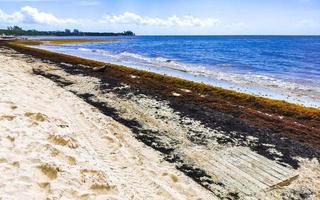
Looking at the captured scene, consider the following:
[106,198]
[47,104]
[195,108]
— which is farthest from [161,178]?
[195,108]

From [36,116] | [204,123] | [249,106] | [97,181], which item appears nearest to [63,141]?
[36,116]

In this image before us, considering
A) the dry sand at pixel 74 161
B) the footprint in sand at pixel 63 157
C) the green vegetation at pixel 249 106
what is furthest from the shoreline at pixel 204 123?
the footprint in sand at pixel 63 157

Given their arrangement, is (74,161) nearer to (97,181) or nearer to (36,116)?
(97,181)

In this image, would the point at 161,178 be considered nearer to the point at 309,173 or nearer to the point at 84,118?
the point at 309,173

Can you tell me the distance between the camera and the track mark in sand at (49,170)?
589cm

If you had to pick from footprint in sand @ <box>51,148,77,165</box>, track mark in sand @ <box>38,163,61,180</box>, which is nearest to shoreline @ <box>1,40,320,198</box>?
footprint in sand @ <box>51,148,77,165</box>

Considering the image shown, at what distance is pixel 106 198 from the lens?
5.70 metres

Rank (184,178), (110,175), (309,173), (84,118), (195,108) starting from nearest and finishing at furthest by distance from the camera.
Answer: (110,175) → (184,178) → (309,173) → (84,118) → (195,108)

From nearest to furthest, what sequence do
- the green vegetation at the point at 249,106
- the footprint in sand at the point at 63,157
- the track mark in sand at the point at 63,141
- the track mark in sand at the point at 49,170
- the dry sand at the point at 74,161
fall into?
the dry sand at the point at 74,161, the track mark in sand at the point at 49,170, the footprint in sand at the point at 63,157, the track mark in sand at the point at 63,141, the green vegetation at the point at 249,106

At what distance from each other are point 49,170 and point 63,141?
5.97 feet

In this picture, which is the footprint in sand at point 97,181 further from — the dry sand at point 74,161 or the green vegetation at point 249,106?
the green vegetation at point 249,106

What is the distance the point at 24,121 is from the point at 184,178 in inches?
181

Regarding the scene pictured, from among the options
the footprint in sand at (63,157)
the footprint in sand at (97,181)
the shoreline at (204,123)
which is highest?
the footprint in sand at (63,157)

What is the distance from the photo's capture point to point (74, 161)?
6.88 meters
